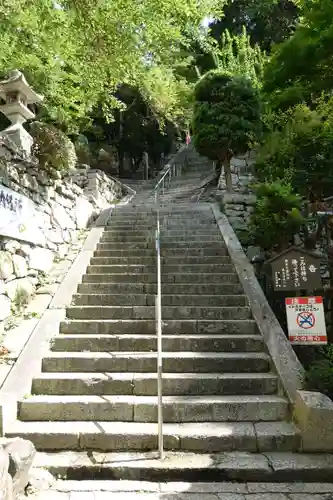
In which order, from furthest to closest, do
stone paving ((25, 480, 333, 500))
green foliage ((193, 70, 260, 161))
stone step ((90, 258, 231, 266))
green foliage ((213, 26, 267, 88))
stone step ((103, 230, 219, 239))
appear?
green foliage ((213, 26, 267, 88)) < green foliage ((193, 70, 260, 161)) < stone step ((103, 230, 219, 239)) < stone step ((90, 258, 231, 266)) < stone paving ((25, 480, 333, 500))

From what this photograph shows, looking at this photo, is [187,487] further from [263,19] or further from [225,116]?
[263,19]

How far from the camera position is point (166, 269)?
6.69 meters

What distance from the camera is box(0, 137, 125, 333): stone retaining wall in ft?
17.8

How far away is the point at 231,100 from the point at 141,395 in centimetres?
806

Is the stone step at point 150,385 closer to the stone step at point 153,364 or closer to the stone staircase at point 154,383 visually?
the stone staircase at point 154,383

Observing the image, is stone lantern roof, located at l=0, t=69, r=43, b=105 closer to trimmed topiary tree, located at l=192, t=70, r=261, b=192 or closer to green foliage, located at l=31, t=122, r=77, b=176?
green foliage, located at l=31, t=122, r=77, b=176

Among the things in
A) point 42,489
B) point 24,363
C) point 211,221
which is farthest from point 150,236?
point 42,489

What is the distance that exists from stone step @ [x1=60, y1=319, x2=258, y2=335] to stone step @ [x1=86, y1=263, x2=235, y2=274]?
5.24ft

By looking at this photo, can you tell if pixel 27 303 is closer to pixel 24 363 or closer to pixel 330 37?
pixel 24 363

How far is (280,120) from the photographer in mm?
8961

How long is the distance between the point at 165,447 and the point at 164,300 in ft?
8.14

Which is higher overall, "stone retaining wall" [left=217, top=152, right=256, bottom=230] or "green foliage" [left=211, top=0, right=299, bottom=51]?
"green foliage" [left=211, top=0, right=299, bottom=51]

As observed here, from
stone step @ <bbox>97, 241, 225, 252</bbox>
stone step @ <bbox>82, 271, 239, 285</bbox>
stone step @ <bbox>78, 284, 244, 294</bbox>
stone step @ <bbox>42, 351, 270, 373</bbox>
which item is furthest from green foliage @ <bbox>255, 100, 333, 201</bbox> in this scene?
stone step @ <bbox>42, 351, 270, 373</bbox>

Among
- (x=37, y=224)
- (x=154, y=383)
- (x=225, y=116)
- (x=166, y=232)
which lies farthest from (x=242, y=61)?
(x=154, y=383)
